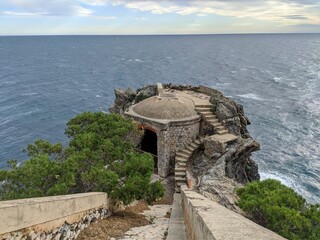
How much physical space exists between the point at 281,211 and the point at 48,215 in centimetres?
911

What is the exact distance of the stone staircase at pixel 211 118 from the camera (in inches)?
1191

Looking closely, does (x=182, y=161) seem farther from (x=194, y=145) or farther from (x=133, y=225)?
(x=133, y=225)

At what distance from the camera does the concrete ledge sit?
32.0 feet

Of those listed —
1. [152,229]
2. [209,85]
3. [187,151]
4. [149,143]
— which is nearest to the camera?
[152,229]

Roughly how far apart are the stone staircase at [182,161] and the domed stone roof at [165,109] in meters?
2.65

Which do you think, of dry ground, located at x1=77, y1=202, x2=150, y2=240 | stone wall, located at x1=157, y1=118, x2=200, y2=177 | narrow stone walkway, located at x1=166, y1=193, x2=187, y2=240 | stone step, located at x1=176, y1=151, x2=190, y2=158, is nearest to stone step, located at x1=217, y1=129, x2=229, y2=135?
stone wall, located at x1=157, y1=118, x2=200, y2=177

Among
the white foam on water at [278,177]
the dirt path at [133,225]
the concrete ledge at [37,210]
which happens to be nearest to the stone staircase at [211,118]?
the dirt path at [133,225]

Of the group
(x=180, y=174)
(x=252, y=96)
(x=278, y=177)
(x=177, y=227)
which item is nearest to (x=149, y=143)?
(x=180, y=174)

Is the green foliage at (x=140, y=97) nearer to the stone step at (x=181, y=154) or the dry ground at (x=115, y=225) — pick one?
the stone step at (x=181, y=154)

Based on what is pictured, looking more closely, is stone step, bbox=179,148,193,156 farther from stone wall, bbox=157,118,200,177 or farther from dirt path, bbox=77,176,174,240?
dirt path, bbox=77,176,174,240

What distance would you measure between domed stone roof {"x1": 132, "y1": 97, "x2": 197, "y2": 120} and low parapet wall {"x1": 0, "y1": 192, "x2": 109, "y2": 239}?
46.9 ft

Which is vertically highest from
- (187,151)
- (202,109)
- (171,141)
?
(202,109)

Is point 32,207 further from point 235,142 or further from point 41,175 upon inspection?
point 235,142

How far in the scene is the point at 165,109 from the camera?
30047 millimetres
